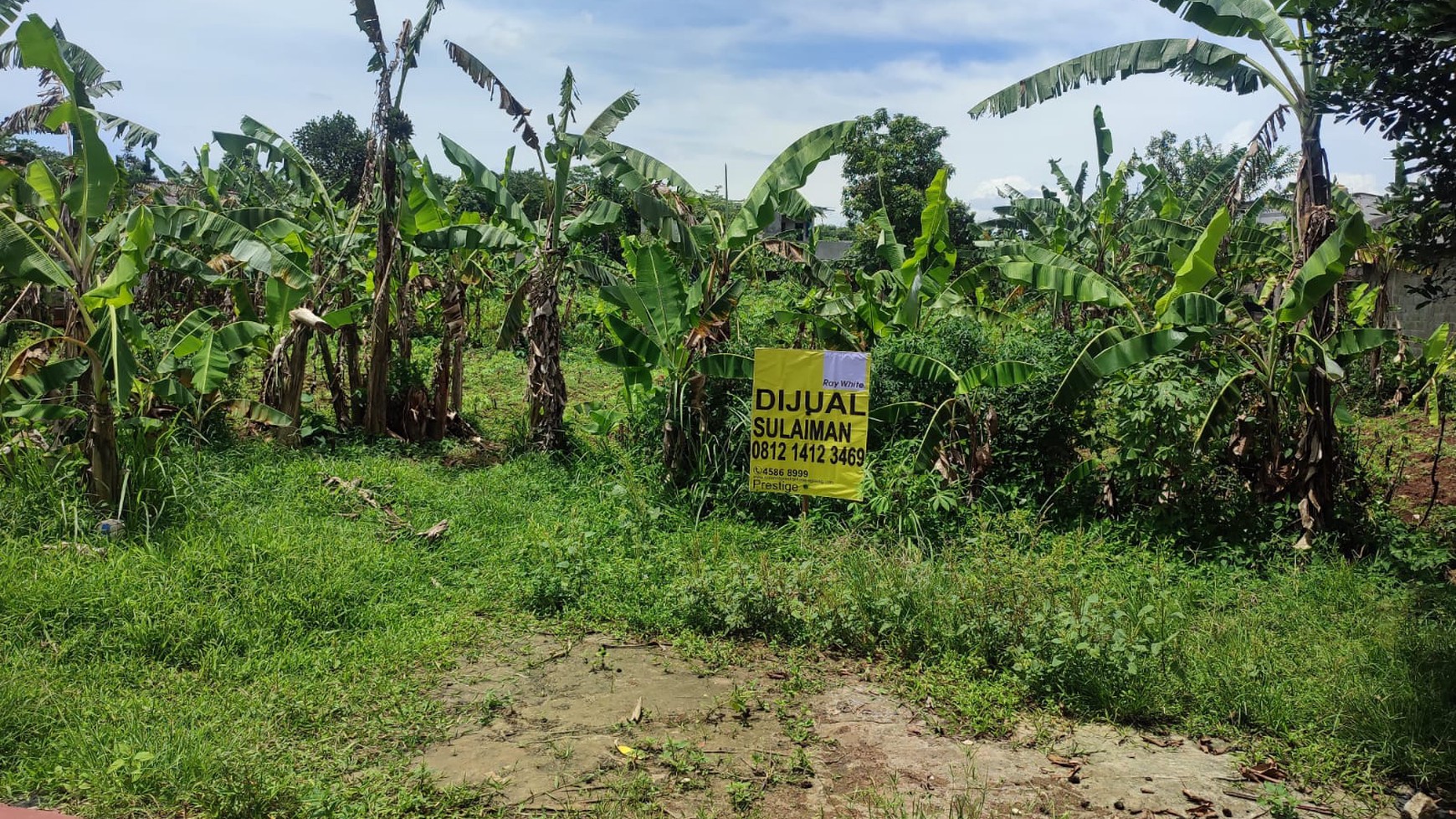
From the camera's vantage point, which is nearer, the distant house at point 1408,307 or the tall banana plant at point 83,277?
the tall banana plant at point 83,277

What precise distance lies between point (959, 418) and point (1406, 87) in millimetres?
3885

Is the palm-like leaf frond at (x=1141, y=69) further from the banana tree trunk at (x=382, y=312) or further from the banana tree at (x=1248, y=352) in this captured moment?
the banana tree trunk at (x=382, y=312)

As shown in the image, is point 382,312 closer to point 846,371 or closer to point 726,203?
point 726,203

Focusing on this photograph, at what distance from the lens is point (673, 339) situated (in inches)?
324

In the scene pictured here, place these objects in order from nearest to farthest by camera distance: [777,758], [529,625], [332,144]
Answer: [777,758], [529,625], [332,144]

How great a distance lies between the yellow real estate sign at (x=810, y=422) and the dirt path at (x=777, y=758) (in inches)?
69.7

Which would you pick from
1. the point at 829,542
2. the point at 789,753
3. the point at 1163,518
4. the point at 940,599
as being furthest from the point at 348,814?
the point at 1163,518

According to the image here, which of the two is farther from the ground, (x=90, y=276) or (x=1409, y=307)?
(x=1409, y=307)

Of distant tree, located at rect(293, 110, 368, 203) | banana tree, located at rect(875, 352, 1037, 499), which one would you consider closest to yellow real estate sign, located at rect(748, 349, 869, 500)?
banana tree, located at rect(875, 352, 1037, 499)

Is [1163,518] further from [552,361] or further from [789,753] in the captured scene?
[552,361]

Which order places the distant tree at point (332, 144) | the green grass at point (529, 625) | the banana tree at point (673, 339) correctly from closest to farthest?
1. the green grass at point (529, 625)
2. the banana tree at point (673, 339)
3. the distant tree at point (332, 144)

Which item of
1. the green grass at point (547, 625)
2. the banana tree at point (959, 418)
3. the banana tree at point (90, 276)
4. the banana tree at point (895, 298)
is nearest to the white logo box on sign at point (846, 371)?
the green grass at point (547, 625)

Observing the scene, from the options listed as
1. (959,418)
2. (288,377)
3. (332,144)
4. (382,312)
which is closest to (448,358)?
(382,312)

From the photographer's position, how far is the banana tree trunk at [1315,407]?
6.80 meters
